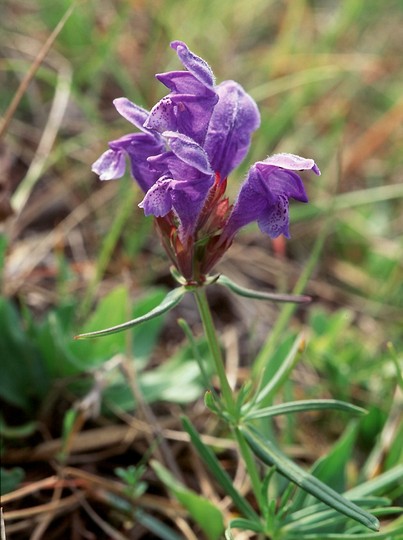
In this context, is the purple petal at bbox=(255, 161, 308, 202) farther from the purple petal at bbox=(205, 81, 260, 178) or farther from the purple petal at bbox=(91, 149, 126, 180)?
the purple petal at bbox=(91, 149, 126, 180)

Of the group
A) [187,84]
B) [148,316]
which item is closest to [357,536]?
[148,316]

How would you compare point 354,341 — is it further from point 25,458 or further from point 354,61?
point 354,61

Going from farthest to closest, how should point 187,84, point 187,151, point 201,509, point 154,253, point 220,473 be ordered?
point 154,253 < point 201,509 < point 220,473 < point 187,84 < point 187,151

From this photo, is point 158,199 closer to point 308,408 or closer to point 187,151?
point 187,151

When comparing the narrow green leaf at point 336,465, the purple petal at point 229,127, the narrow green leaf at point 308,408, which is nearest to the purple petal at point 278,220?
the purple petal at point 229,127

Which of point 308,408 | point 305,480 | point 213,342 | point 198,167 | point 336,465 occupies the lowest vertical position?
point 336,465

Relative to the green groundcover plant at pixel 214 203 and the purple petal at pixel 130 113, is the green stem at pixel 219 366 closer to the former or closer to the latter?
the green groundcover plant at pixel 214 203

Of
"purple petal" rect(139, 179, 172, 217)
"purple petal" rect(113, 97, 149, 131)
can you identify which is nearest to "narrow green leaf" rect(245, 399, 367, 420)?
"purple petal" rect(139, 179, 172, 217)


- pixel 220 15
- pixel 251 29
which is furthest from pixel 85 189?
pixel 251 29
